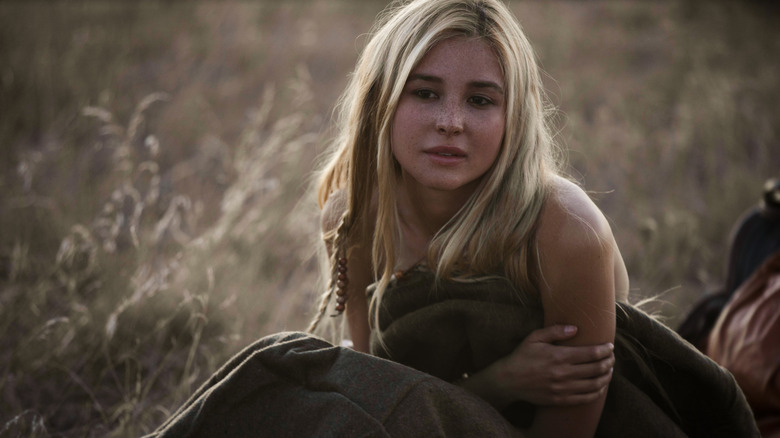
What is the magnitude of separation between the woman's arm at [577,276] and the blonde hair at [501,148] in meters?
0.05

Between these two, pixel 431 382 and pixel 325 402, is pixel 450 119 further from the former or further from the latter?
pixel 325 402

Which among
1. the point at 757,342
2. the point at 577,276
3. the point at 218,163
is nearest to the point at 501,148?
the point at 577,276

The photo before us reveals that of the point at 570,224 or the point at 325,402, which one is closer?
the point at 325,402

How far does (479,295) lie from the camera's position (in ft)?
5.72

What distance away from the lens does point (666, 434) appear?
170cm

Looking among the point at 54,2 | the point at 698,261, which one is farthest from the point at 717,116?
the point at 54,2

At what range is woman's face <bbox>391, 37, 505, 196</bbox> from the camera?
5.36 feet

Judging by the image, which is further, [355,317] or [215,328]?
[215,328]

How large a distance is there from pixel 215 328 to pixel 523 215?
62.1 inches

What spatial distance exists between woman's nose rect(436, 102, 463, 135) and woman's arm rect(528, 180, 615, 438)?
32 cm

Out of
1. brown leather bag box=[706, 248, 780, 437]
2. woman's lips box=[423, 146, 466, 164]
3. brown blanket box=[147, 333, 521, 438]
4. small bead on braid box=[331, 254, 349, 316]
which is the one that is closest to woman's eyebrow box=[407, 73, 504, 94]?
woman's lips box=[423, 146, 466, 164]

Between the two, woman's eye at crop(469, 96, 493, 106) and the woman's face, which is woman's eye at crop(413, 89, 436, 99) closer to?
the woman's face

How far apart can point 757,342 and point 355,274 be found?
54.7 inches

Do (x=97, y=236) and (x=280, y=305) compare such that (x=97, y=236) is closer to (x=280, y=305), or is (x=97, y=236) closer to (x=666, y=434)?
(x=280, y=305)
